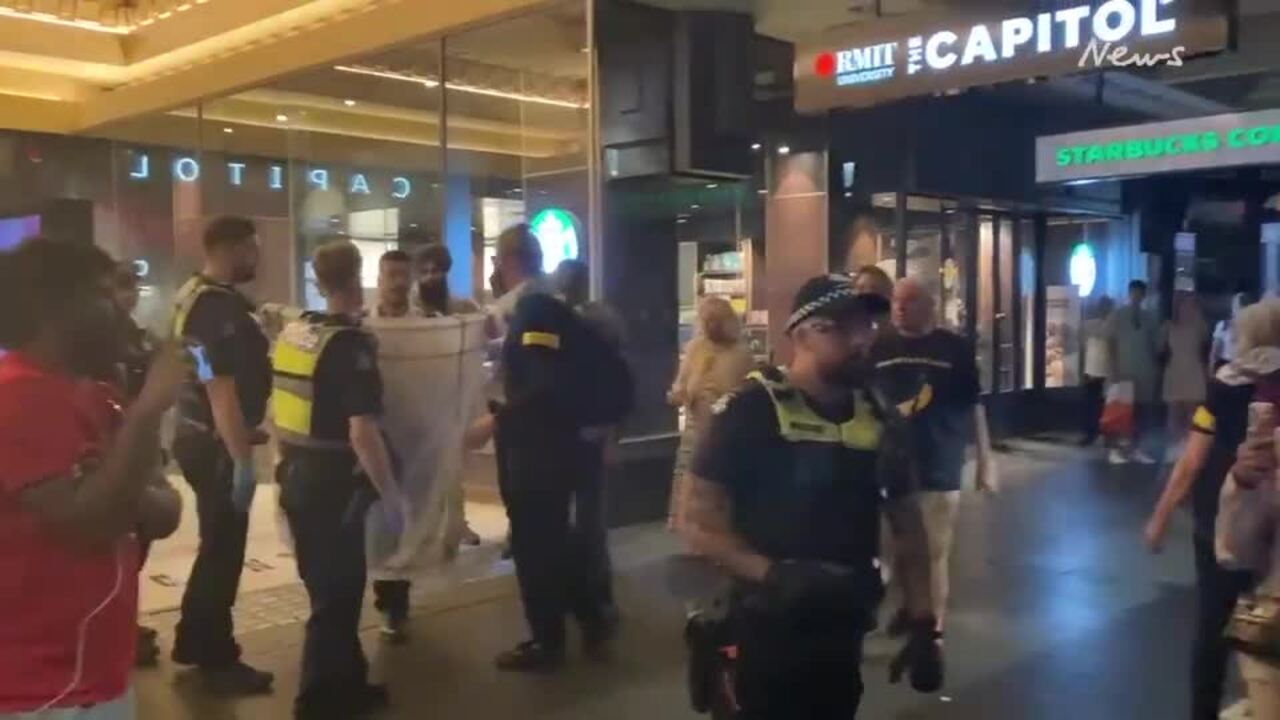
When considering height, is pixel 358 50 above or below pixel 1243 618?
above

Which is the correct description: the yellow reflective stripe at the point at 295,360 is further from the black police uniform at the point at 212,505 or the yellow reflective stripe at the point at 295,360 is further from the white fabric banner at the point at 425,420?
the white fabric banner at the point at 425,420

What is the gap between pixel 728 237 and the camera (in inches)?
492

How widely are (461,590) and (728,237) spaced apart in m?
6.30

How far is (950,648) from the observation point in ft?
19.1

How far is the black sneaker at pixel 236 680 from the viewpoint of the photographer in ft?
17.0

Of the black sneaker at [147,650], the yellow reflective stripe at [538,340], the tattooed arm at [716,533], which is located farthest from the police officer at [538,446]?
the tattooed arm at [716,533]

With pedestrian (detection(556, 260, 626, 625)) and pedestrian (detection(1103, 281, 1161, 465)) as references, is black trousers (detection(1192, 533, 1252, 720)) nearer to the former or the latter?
pedestrian (detection(556, 260, 626, 625))

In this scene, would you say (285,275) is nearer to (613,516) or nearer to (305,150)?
(305,150)

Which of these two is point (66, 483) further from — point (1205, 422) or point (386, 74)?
point (386, 74)

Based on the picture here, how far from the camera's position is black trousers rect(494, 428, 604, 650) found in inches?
214

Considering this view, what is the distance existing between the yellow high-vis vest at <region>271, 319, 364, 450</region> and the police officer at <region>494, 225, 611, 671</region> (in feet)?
3.13

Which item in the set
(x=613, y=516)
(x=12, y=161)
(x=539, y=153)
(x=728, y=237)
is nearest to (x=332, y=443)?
(x=613, y=516)

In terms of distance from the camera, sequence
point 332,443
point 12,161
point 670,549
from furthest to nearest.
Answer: point 12,161 → point 670,549 → point 332,443

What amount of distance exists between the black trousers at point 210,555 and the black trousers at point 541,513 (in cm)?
111
